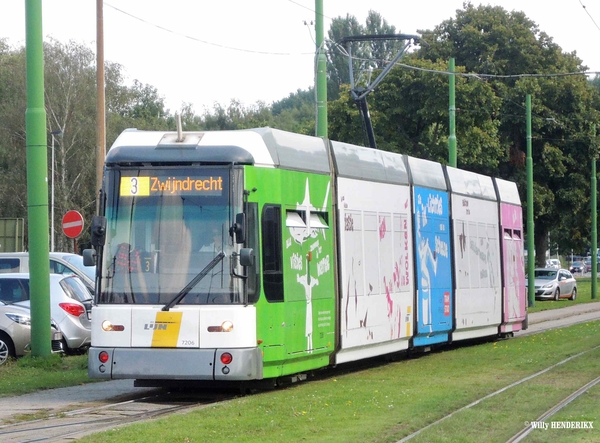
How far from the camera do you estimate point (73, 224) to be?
21.2 metres

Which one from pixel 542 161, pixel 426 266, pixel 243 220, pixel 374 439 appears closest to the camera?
pixel 374 439

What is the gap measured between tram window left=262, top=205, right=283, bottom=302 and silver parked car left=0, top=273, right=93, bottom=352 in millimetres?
7139

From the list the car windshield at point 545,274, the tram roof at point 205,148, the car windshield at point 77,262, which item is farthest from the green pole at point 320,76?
the car windshield at point 545,274

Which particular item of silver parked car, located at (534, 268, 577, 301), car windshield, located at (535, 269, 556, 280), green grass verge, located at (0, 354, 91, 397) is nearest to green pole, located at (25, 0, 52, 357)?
green grass verge, located at (0, 354, 91, 397)

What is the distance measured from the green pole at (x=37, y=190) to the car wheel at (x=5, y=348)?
89 centimetres

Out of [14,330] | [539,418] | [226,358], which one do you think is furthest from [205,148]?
[14,330]

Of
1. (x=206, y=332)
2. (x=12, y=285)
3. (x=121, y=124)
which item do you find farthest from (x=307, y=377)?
(x=121, y=124)

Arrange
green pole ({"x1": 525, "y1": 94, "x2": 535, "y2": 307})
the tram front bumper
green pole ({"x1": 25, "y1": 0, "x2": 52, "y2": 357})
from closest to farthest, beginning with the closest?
the tram front bumper < green pole ({"x1": 25, "y1": 0, "x2": 52, "y2": 357}) < green pole ({"x1": 525, "y1": 94, "x2": 535, "y2": 307})

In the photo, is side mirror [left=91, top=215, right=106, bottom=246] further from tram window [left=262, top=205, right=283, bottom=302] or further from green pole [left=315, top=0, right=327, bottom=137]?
green pole [left=315, top=0, right=327, bottom=137]

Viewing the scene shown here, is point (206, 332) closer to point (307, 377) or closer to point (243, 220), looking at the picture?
point (243, 220)

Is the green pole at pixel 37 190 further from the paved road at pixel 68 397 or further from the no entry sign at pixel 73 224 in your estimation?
the no entry sign at pixel 73 224

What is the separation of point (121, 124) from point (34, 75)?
39.6 meters

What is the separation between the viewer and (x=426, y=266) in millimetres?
18141

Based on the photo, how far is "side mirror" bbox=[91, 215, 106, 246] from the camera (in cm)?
1216
